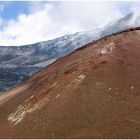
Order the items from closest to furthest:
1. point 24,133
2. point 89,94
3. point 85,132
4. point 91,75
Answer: point 85,132 < point 24,133 < point 89,94 < point 91,75

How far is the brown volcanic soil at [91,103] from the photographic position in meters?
50.8

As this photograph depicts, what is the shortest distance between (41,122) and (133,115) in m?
13.2

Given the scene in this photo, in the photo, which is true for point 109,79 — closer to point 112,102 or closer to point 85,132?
point 112,102

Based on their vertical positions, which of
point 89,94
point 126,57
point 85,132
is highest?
point 126,57

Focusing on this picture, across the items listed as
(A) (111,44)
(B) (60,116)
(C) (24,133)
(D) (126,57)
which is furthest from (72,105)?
(A) (111,44)

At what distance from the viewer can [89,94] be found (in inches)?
Answer: 2338

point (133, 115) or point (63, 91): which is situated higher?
point (63, 91)

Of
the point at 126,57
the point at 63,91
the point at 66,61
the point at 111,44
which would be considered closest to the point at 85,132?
the point at 63,91

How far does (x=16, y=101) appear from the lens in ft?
255

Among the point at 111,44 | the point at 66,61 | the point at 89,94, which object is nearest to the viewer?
the point at 89,94

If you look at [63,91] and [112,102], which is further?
[63,91]

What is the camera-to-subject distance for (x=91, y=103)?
5688 centimetres

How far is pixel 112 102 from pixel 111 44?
21.2 meters

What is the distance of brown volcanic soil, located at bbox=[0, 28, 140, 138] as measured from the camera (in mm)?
50784
